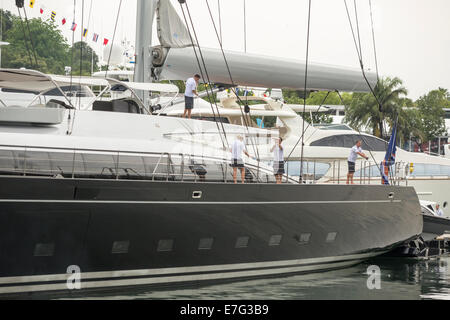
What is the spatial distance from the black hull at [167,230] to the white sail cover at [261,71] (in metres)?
2.54

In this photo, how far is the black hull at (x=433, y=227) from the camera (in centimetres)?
2084

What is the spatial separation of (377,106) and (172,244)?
4209 centimetres

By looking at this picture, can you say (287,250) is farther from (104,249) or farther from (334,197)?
(104,249)

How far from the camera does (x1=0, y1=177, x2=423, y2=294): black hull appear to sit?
1012 cm

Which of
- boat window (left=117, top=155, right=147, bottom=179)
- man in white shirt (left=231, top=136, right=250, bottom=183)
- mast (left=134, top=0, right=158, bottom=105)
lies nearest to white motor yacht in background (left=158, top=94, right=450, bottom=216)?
mast (left=134, top=0, right=158, bottom=105)

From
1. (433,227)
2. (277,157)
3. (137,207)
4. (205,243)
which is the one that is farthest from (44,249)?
(433,227)

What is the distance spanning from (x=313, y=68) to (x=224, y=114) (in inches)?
343

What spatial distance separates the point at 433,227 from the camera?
68.6 feet

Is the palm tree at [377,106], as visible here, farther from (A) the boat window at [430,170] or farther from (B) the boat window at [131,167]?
(B) the boat window at [131,167]

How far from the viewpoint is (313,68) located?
1574 centimetres

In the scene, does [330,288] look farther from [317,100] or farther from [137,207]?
[317,100]

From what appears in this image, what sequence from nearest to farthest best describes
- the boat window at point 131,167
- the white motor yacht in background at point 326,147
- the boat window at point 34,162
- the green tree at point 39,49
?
the boat window at point 34,162 → the boat window at point 131,167 → the white motor yacht in background at point 326,147 → the green tree at point 39,49

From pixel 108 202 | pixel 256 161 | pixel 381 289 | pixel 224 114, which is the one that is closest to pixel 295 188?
pixel 256 161

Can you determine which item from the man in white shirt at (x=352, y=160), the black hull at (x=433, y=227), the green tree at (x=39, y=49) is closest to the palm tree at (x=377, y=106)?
the green tree at (x=39, y=49)
